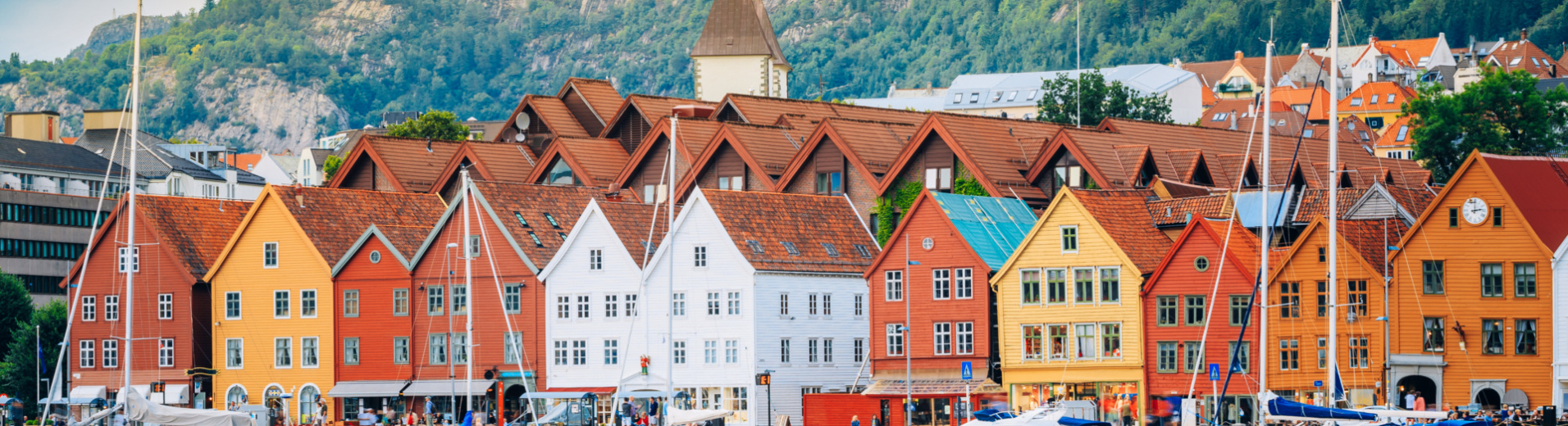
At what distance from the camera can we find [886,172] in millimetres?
93125

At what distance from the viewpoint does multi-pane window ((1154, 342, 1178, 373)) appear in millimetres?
76250

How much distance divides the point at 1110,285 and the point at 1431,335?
11.7m

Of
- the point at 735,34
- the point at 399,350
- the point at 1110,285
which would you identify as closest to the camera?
the point at 1110,285

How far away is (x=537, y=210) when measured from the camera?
90.2 m

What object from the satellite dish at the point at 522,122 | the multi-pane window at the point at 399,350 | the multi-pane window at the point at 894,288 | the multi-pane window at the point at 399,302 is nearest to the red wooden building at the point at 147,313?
the multi-pane window at the point at 399,350

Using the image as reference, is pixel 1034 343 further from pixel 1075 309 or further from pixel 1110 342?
pixel 1110 342

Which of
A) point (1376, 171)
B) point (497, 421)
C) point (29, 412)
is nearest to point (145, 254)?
point (29, 412)

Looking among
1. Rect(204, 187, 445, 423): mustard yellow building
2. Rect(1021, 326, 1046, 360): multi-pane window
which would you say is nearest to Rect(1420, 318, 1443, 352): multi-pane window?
Rect(1021, 326, 1046, 360): multi-pane window

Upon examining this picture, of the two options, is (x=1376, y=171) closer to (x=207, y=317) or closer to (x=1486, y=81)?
(x=1486, y=81)

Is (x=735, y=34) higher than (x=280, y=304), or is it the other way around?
(x=735, y=34)

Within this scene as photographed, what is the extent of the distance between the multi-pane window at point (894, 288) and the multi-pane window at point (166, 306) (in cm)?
3225

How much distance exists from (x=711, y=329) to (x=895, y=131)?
22.7m

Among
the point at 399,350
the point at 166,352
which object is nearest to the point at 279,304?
the point at 166,352

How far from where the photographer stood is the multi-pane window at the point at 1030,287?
78812 mm
